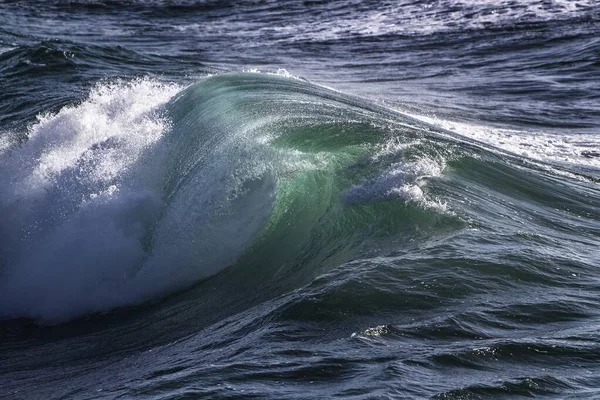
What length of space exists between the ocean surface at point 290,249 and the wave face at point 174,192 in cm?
2

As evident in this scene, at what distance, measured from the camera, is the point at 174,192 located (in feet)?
30.6

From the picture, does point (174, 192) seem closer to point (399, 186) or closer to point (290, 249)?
point (290, 249)

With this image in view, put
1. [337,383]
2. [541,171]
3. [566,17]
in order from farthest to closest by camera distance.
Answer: [566,17], [541,171], [337,383]

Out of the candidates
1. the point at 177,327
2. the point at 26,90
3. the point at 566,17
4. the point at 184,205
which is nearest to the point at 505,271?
the point at 177,327

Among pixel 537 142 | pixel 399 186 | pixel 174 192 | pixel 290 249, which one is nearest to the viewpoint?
pixel 290 249

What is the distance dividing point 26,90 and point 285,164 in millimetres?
8764

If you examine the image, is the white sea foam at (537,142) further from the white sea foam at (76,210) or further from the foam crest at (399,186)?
the white sea foam at (76,210)

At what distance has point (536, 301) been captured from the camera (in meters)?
6.94

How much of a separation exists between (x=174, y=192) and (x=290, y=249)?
128 cm

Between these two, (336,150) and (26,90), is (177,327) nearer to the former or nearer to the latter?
(336,150)

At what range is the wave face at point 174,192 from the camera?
8.67 m

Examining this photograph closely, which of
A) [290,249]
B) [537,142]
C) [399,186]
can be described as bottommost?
[537,142]

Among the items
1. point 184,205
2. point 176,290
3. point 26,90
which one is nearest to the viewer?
point 176,290

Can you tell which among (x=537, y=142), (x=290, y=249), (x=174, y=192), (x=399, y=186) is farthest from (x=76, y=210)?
(x=537, y=142)
